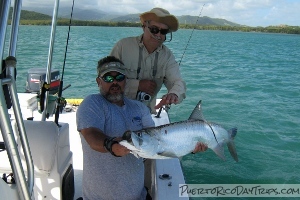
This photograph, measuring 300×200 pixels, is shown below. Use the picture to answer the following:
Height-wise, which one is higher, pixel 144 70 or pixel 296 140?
pixel 144 70

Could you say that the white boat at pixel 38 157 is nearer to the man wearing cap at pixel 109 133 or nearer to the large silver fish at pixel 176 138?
the man wearing cap at pixel 109 133

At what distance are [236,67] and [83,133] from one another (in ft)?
69.9

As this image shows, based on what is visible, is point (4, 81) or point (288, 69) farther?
point (288, 69)

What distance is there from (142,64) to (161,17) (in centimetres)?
52

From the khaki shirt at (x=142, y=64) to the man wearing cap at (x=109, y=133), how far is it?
0.95m

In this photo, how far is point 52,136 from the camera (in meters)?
2.64

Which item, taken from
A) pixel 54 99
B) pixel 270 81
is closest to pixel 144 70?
pixel 54 99

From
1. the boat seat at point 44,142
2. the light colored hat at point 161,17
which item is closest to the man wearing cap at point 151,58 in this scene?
the light colored hat at point 161,17

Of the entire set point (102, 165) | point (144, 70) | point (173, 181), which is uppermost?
point (144, 70)

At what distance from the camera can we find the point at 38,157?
8.70ft

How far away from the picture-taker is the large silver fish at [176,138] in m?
2.04

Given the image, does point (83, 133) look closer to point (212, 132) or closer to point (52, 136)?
point (52, 136)

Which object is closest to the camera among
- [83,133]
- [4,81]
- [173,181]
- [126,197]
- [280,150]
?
[4,81]

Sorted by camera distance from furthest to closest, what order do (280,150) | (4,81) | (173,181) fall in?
(280,150), (173,181), (4,81)
